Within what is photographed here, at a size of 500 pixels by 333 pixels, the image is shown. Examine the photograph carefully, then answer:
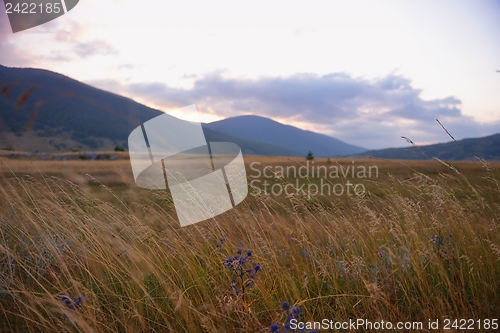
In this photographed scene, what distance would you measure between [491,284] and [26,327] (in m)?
3.70

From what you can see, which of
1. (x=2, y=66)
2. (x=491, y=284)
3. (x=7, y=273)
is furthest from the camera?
(x=7, y=273)

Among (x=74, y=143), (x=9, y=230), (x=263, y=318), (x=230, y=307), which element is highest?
(x=74, y=143)

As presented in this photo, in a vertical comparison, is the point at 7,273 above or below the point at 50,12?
below

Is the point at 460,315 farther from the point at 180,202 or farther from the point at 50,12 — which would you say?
the point at 50,12

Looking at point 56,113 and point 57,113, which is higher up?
point 56,113

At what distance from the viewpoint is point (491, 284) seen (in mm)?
2543

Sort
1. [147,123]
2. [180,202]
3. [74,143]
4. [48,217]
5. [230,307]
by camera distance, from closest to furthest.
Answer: [230,307] → [48,217] → [180,202] → [147,123] → [74,143]

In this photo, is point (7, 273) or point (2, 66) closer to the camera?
point (2, 66)

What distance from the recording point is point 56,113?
108688 millimetres

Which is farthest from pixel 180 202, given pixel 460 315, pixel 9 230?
pixel 460 315

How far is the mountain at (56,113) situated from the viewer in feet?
5.55

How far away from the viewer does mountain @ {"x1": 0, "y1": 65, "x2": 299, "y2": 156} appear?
169cm

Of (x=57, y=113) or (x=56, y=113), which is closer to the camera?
(x=57, y=113)

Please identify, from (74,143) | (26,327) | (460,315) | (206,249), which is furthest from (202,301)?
(74,143)
